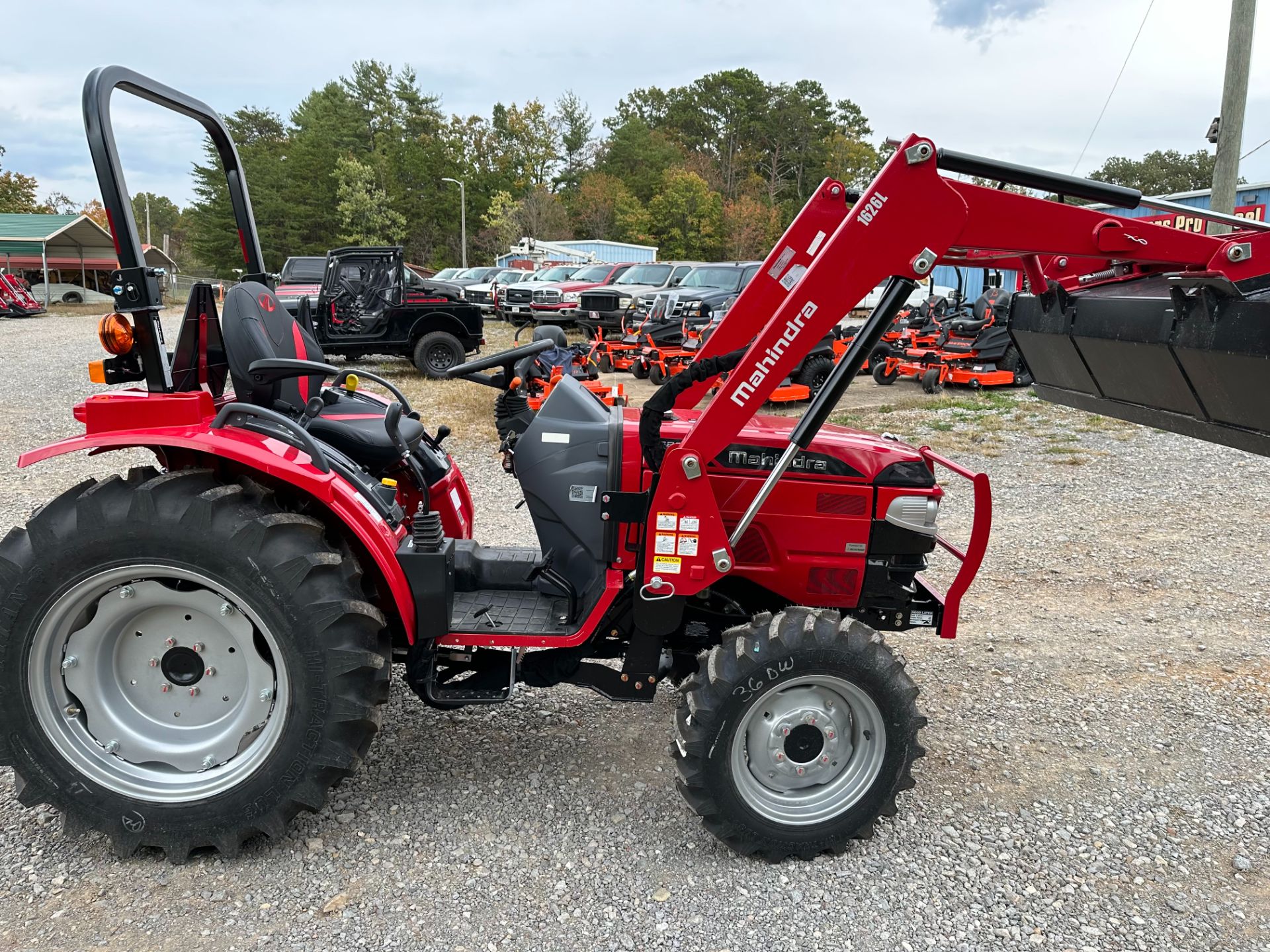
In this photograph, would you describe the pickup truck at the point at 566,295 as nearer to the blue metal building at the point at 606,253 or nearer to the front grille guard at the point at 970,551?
the blue metal building at the point at 606,253

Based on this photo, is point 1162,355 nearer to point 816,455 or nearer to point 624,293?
point 816,455

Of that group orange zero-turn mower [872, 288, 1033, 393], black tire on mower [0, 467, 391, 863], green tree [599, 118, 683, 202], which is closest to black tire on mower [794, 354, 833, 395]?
orange zero-turn mower [872, 288, 1033, 393]

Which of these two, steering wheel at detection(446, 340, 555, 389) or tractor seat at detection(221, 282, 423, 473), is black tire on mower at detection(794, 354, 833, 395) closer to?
tractor seat at detection(221, 282, 423, 473)

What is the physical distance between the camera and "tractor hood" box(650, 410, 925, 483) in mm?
2814

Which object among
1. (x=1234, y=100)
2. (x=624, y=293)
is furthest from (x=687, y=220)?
(x=1234, y=100)

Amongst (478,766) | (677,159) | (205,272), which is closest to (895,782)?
(478,766)

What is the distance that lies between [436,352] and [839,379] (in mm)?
12285

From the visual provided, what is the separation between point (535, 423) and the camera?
2.89 meters

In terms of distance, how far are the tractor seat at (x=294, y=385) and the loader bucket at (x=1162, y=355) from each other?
2370 millimetres

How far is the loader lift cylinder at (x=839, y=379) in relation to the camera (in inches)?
95.1

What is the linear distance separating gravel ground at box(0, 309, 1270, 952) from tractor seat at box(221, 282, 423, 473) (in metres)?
1.10

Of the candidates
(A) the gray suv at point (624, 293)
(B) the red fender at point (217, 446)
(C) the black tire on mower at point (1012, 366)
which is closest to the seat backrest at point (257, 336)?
(B) the red fender at point (217, 446)

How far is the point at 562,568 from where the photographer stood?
3.03 m

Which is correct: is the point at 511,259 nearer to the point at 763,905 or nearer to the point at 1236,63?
the point at 1236,63
